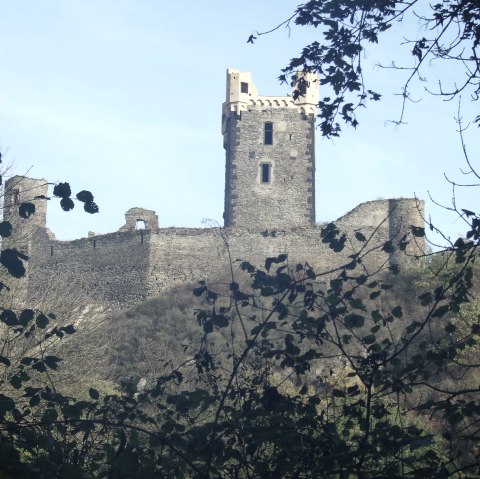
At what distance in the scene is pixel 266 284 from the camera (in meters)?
7.94

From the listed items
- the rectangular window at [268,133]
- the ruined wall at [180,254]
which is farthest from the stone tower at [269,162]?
the ruined wall at [180,254]

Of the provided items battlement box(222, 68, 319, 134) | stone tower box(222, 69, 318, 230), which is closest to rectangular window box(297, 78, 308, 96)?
stone tower box(222, 69, 318, 230)

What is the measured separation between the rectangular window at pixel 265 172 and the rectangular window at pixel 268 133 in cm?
103

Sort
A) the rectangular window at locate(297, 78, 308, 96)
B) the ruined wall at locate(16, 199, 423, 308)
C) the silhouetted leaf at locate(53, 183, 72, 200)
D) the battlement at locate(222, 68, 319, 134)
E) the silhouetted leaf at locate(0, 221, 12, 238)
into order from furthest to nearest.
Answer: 1. the battlement at locate(222, 68, 319, 134)
2. the ruined wall at locate(16, 199, 423, 308)
3. the rectangular window at locate(297, 78, 308, 96)
4. the silhouetted leaf at locate(53, 183, 72, 200)
5. the silhouetted leaf at locate(0, 221, 12, 238)

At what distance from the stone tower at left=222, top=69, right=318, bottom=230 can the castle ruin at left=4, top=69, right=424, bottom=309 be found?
0.04m

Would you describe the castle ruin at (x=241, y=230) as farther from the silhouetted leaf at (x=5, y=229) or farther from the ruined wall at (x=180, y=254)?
the silhouetted leaf at (x=5, y=229)

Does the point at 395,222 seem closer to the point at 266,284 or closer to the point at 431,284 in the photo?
the point at 431,284

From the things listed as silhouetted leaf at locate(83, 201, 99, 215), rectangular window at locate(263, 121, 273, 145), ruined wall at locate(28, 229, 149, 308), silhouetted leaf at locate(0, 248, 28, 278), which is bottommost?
silhouetted leaf at locate(0, 248, 28, 278)

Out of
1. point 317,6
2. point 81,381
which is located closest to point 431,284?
point 81,381

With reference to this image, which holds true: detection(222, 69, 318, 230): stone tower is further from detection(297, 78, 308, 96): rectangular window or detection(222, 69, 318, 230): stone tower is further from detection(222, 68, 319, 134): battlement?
detection(297, 78, 308, 96): rectangular window

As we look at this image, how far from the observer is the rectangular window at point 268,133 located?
1574 inches

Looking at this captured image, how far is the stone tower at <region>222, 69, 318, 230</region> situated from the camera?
3884 centimetres

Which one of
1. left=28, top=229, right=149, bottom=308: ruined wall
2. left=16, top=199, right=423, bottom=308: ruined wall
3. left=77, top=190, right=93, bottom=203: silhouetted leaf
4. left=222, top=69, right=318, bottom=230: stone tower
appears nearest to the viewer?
left=77, top=190, right=93, bottom=203: silhouetted leaf

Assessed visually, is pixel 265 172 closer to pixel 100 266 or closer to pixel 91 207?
pixel 100 266
